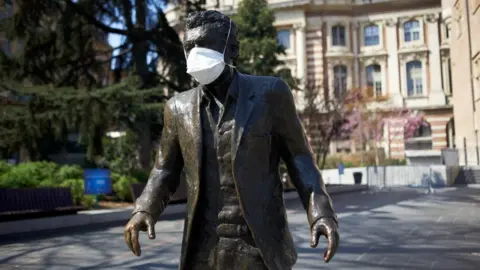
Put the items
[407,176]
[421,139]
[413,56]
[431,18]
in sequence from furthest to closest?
[413,56], [431,18], [421,139], [407,176]

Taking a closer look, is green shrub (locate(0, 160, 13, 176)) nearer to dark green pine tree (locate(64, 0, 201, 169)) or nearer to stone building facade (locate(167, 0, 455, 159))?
dark green pine tree (locate(64, 0, 201, 169))

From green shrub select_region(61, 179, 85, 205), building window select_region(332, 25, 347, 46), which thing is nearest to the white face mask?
green shrub select_region(61, 179, 85, 205)

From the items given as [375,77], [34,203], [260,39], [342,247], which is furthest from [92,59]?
[375,77]

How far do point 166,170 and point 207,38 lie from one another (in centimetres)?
70

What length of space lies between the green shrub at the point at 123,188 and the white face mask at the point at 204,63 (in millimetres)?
15375

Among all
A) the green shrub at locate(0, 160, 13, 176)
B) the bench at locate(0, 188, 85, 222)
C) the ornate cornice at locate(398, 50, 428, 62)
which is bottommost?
the bench at locate(0, 188, 85, 222)

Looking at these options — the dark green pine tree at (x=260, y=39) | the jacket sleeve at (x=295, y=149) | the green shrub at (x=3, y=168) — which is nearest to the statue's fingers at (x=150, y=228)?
the jacket sleeve at (x=295, y=149)

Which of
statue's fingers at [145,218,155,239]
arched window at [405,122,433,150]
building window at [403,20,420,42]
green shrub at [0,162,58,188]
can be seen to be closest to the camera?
statue's fingers at [145,218,155,239]

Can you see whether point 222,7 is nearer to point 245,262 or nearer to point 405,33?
point 405,33

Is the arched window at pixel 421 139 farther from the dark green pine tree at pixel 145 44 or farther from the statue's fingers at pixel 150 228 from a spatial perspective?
the statue's fingers at pixel 150 228

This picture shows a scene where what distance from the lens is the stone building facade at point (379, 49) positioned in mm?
41719

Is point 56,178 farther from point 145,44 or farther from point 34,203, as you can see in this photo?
point 145,44

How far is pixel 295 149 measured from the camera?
2346 millimetres

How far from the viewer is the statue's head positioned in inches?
87.7
